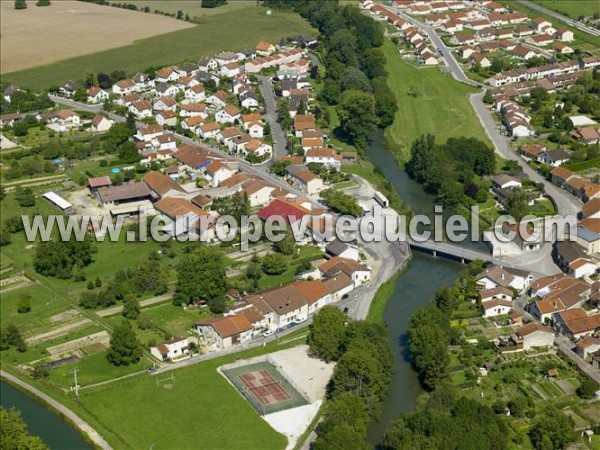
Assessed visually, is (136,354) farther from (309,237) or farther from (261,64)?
(261,64)

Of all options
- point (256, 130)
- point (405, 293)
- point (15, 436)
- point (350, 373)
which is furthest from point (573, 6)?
point (15, 436)

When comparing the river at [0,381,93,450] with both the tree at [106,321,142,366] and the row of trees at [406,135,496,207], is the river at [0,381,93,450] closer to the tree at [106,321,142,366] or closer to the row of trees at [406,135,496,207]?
the tree at [106,321,142,366]

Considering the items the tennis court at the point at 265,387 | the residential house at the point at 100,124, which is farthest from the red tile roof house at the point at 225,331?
the residential house at the point at 100,124

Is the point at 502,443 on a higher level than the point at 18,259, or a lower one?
higher

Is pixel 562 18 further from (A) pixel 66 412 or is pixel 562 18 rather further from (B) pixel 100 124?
(A) pixel 66 412

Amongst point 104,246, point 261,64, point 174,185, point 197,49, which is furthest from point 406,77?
point 104,246

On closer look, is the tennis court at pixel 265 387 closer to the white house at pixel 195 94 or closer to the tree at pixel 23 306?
the tree at pixel 23 306

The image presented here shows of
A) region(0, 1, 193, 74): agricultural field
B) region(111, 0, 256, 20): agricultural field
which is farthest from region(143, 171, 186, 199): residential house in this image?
Answer: region(111, 0, 256, 20): agricultural field
